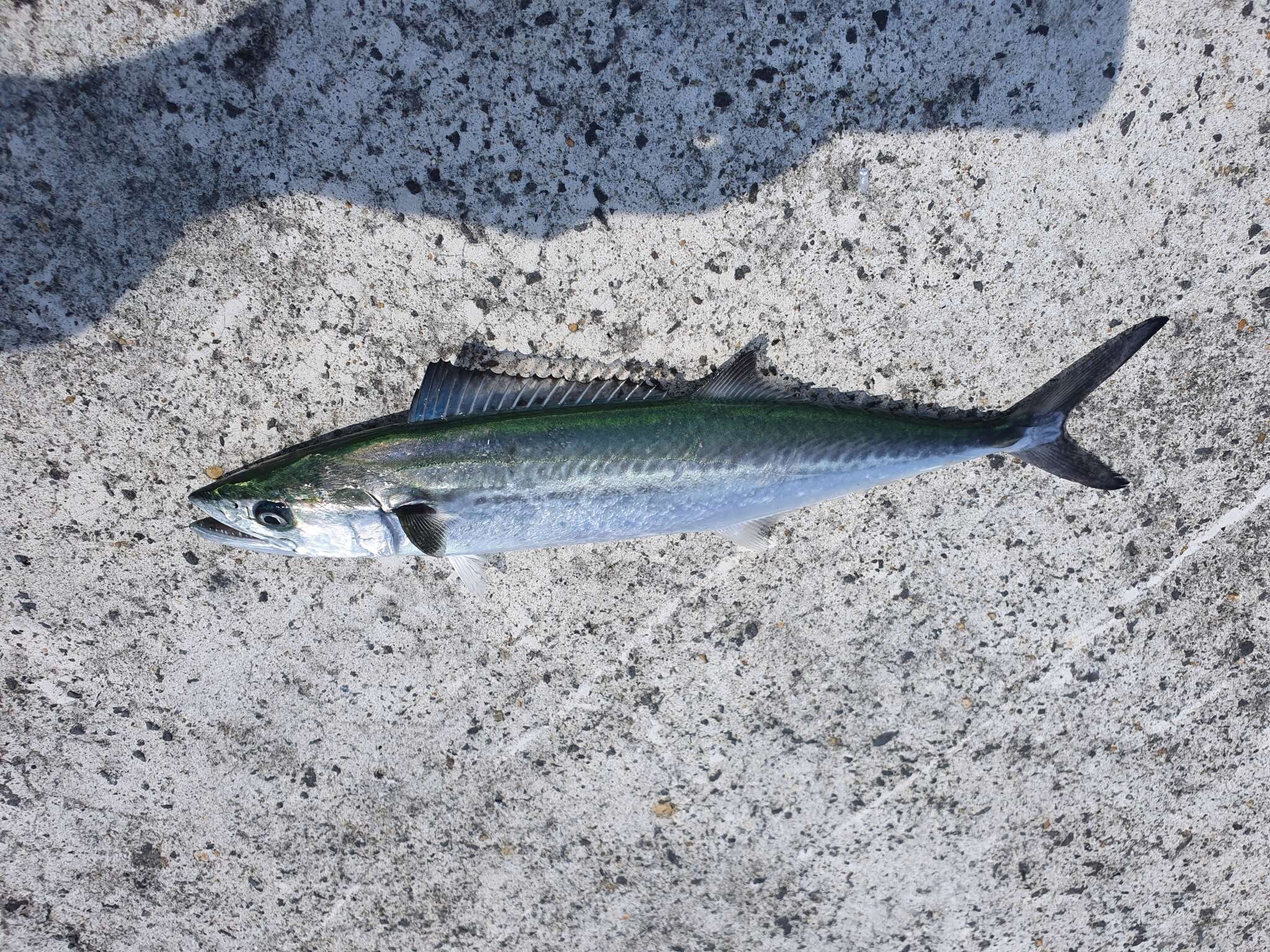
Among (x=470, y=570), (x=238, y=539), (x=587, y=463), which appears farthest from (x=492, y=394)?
(x=238, y=539)

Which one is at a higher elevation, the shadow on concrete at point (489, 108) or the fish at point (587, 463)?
the shadow on concrete at point (489, 108)

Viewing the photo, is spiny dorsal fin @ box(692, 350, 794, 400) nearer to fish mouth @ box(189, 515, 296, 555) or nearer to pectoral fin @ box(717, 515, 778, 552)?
pectoral fin @ box(717, 515, 778, 552)

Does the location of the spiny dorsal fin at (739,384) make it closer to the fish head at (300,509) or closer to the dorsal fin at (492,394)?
the dorsal fin at (492,394)

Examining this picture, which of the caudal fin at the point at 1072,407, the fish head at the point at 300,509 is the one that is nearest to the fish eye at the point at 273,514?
the fish head at the point at 300,509

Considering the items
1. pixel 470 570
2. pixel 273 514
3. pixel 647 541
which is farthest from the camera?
pixel 647 541

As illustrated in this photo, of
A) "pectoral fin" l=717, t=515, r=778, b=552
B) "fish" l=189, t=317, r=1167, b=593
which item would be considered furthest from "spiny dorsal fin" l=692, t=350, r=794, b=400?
"pectoral fin" l=717, t=515, r=778, b=552

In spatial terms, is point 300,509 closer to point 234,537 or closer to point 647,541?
point 234,537
